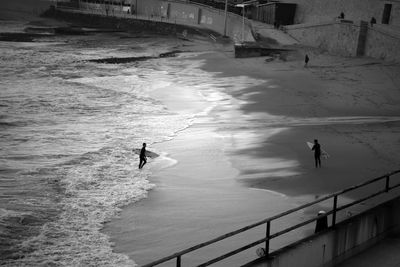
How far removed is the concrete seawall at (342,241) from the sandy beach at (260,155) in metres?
2.21

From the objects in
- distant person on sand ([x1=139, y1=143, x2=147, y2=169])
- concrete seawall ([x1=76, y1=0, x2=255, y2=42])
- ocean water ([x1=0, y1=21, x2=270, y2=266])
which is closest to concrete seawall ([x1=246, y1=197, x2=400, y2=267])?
ocean water ([x1=0, y1=21, x2=270, y2=266])

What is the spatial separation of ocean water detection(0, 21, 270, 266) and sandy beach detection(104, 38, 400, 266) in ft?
2.22

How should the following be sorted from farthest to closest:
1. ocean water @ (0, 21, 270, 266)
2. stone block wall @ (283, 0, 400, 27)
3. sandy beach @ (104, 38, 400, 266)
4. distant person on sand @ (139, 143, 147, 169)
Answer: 1. stone block wall @ (283, 0, 400, 27)
2. distant person on sand @ (139, 143, 147, 169)
3. sandy beach @ (104, 38, 400, 266)
4. ocean water @ (0, 21, 270, 266)

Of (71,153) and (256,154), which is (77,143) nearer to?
(71,153)

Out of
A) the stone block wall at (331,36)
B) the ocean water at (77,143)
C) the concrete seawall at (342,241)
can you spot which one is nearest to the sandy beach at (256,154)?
the ocean water at (77,143)

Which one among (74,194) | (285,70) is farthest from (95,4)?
(74,194)

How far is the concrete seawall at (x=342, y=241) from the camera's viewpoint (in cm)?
792

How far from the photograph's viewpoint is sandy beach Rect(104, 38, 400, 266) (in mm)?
12477

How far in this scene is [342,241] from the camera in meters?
8.64

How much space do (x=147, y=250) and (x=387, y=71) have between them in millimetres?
24098

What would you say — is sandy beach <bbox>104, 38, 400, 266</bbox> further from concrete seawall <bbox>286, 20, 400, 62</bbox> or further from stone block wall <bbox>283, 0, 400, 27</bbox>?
stone block wall <bbox>283, 0, 400, 27</bbox>

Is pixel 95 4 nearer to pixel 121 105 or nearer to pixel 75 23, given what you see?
pixel 75 23

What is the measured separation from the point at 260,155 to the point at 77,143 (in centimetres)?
673

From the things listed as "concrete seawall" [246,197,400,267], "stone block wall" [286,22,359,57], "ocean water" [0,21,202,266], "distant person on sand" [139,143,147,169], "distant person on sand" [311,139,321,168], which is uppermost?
"stone block wall" [286,22,359,57]
